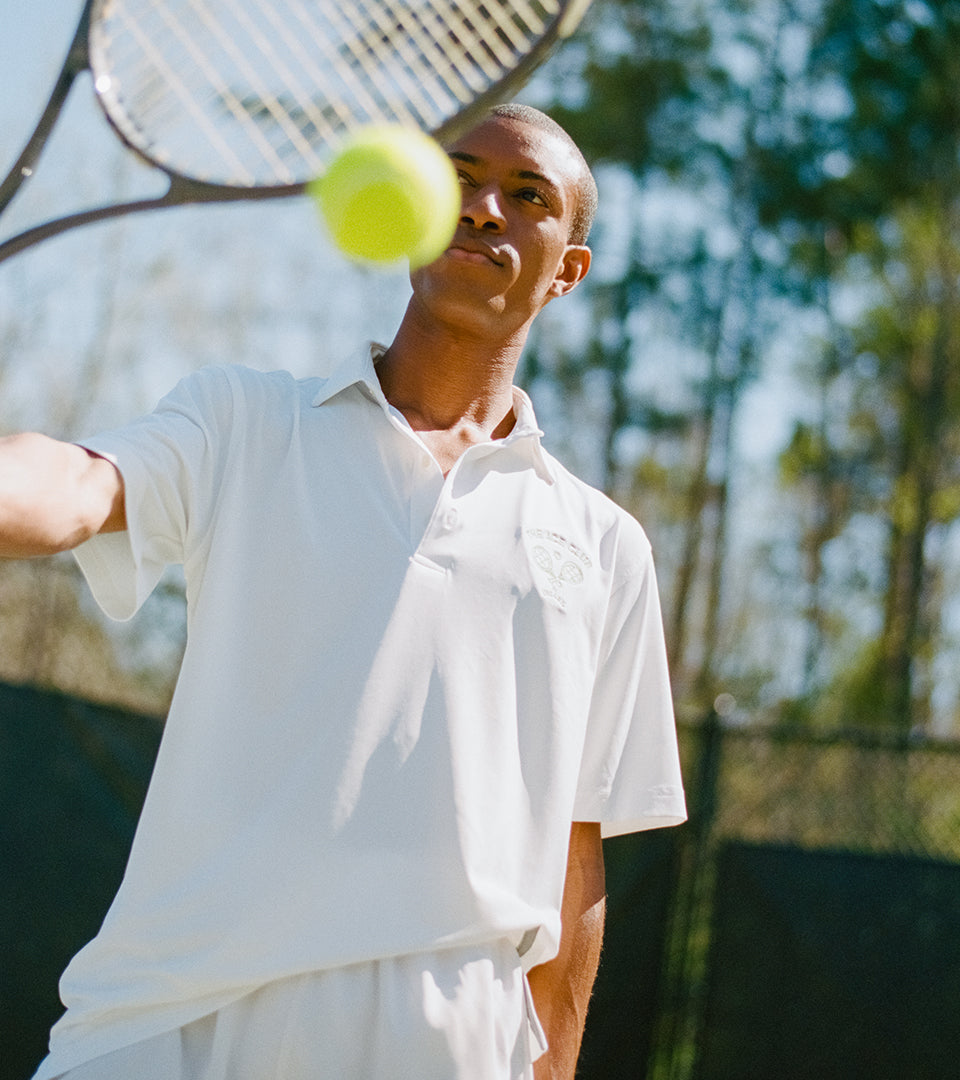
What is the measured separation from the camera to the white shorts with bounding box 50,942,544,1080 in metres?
1.38

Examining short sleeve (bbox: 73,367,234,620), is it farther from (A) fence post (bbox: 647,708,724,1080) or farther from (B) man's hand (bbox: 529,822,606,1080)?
(A) fence post (bbox: 647,708,724,1080)

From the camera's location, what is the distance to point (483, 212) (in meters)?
1.80

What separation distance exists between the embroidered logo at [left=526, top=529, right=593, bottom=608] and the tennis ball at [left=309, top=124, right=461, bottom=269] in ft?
1.37

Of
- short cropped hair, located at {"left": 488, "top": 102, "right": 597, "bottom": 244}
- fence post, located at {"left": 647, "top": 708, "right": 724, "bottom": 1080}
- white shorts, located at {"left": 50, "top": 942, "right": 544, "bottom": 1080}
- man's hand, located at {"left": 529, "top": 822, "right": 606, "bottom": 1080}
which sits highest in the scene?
short cropped hair, located at {"left": 488, "top": 102, "right": 597, "bottom": 244}

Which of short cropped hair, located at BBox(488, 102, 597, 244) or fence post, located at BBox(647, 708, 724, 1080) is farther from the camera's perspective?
fence post, located at BBox(647, 708, 724, 1080)

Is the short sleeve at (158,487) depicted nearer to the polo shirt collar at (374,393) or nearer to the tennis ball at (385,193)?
the polo shirt collar at (374,393)

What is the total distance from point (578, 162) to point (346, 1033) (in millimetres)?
1275

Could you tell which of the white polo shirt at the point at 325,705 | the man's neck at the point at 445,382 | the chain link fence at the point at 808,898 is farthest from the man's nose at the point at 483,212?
the chain link fence at the point at 808,898

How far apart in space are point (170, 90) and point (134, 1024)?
45.9 inches

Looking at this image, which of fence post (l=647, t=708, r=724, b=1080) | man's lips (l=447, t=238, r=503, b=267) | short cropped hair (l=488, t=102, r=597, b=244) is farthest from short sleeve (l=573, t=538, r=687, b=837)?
fence post (l=647, t=708, r=724, b=1080)

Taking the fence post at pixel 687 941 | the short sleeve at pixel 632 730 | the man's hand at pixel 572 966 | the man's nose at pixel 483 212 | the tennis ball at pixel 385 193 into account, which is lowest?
the fence post at pixel 687 941

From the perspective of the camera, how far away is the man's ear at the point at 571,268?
6.79 ft

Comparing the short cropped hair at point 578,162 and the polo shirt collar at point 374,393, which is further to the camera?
the short cropped hair at point 578,162

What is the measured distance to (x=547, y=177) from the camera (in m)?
1.89
